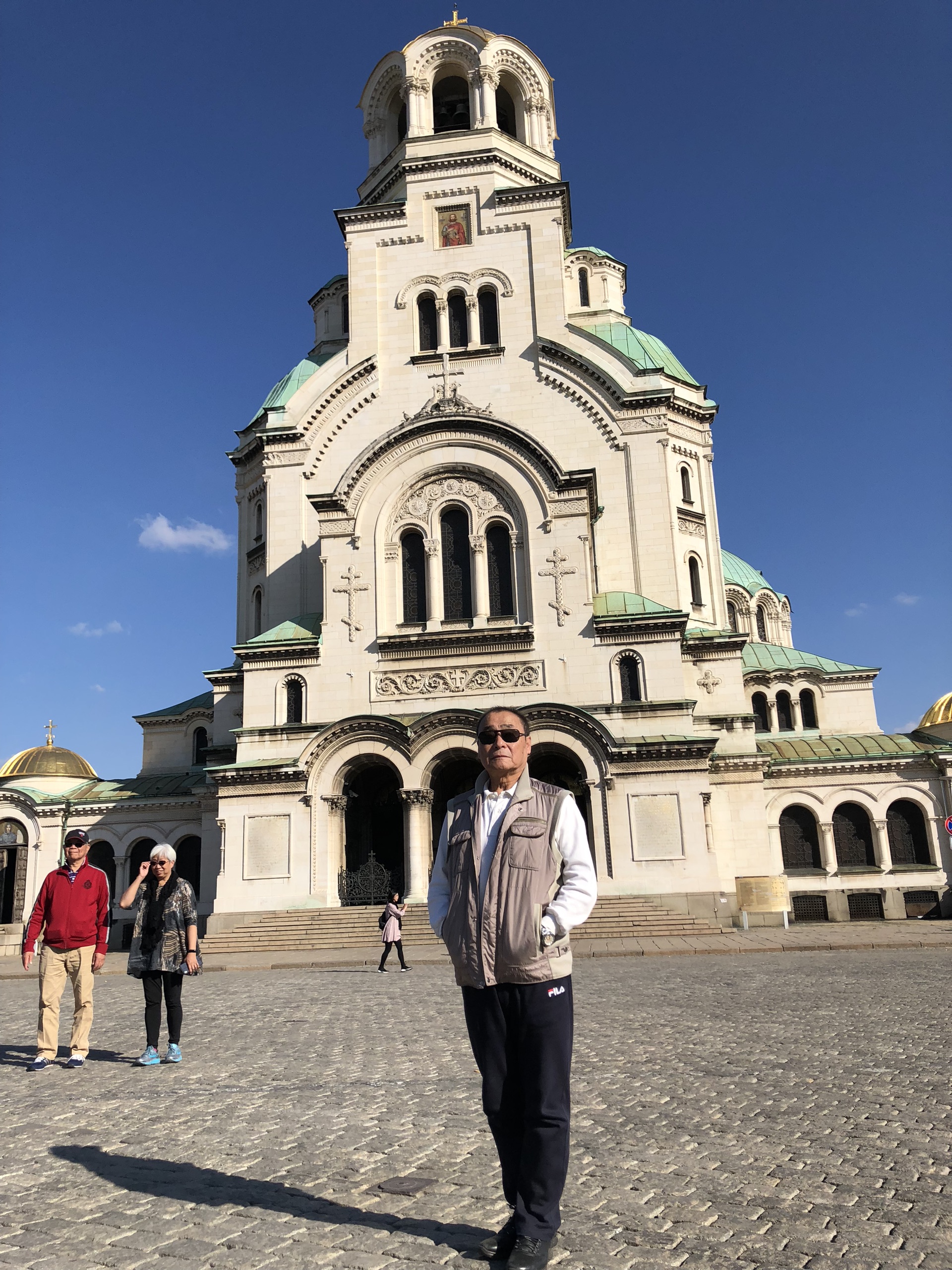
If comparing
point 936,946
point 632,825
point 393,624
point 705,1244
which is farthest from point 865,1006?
point 393,624

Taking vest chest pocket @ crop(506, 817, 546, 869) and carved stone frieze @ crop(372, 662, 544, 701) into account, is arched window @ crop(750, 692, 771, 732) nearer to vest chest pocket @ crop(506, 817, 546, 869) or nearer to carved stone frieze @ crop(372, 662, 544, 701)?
carved stone frieze @ crop(372, 662, 544, 701)

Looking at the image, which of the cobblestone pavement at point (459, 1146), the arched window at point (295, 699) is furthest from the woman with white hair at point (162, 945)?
the arched window at point (295, 699)

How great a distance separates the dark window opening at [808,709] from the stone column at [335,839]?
21374mm

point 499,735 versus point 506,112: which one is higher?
point 506,112

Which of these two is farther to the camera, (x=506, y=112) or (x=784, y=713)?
(x=506, y=112)

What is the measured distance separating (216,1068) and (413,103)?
4312cm

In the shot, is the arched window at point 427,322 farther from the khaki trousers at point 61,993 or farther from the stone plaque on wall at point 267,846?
the khaki trousers at point 61,993

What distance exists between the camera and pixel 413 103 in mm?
43781

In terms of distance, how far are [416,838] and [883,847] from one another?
17.0 metres

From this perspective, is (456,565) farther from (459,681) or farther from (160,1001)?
(160,1001)

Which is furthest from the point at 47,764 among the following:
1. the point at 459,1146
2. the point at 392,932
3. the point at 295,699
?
the point at 459,1146

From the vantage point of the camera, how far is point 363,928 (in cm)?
3031

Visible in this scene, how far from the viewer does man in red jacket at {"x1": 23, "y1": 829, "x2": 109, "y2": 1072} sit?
11031mm

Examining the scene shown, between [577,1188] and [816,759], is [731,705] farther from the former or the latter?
[577,1188]
